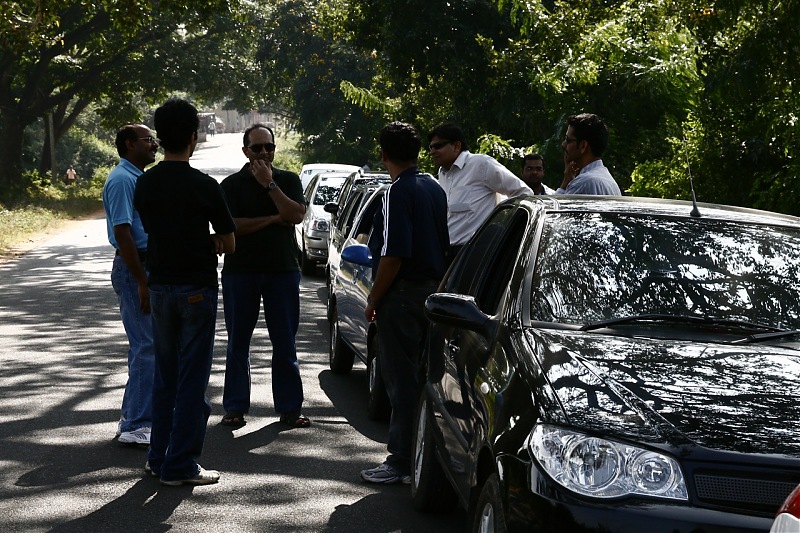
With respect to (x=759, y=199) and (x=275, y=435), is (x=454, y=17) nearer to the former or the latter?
(x=759, y=199)

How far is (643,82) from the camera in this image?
16.2m

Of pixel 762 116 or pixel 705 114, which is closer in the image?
pixel 762 116

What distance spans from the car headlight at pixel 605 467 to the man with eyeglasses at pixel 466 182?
16.8 feet

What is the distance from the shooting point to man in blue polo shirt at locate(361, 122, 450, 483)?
669cm

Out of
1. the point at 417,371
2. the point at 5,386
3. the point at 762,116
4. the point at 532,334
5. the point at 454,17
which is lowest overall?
the point at 5,386

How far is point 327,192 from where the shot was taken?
72.1 feet

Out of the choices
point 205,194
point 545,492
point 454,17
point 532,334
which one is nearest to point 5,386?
point 205,194

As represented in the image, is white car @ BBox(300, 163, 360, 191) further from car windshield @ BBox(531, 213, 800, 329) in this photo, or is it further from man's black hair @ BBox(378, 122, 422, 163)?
car windshield @ BBox(531, 213, 800, 329)

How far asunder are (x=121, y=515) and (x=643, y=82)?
11787 mm

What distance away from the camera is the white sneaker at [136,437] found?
24.7 feet

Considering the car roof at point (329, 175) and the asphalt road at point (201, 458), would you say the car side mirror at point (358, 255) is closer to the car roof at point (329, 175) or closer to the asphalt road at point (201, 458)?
the asphalt road at point (201, 458)

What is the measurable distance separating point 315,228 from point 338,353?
30.9 ft

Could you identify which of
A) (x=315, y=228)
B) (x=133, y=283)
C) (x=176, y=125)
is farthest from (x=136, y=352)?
(x=315, y=228)

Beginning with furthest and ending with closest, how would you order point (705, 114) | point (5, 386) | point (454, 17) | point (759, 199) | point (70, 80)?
point (70, 80), point (454, 17), point (705, 114), point (759, 199), point (5, 386)
